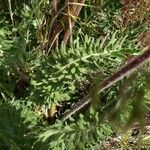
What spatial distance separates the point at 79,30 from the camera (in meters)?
1.81

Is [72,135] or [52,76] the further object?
[52,76]

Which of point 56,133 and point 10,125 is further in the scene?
point 10,125

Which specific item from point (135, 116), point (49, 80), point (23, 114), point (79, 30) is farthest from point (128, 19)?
point (135, 116)

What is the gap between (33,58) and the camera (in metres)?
1.74

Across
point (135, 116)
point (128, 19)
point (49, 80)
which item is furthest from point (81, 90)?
point (135, 116)

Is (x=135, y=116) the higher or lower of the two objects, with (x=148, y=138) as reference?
higher

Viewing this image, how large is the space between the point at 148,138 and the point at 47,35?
0.68 meters

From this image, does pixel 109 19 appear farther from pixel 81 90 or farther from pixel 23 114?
pixel 23 114

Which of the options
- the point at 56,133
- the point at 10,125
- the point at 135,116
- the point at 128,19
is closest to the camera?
the point at 135,116

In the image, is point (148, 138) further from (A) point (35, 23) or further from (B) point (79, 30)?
(A) point (35, 23)

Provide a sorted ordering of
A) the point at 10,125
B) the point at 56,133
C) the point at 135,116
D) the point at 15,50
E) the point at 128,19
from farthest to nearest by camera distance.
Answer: the point at 128,19 → the point at 15,50 → the point at 10,125 → the point at 56,133 → the point at 135,116

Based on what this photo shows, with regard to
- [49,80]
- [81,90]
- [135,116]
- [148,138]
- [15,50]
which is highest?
[135,116]

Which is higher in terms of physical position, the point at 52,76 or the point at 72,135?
the point at 52,76

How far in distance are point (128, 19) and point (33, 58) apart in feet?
1.71
